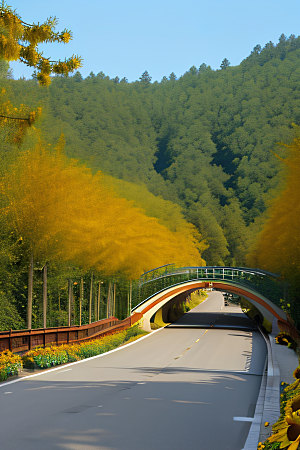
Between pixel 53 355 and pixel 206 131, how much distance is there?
11945 centimetres

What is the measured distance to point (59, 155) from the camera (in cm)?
1752

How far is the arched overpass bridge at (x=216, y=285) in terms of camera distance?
31.4 metres

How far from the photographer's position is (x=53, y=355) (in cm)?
1462

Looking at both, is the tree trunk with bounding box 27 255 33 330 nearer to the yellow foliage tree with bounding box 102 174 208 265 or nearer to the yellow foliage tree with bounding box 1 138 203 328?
the yellow foliage tree with bounding box 1 138 203 328

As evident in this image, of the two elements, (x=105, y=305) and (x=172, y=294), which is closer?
(x=105, y=305)

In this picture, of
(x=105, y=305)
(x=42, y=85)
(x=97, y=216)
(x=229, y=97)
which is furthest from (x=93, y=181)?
(x=229, y=97)

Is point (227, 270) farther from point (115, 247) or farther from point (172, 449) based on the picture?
point (172, 449)

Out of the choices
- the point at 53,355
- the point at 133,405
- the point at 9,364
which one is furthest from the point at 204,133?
the point at 133,405

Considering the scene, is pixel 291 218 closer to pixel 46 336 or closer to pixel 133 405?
pixel 46 336

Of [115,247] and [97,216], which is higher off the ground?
[97,216]

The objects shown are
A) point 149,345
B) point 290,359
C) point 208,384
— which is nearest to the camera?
point 208,384

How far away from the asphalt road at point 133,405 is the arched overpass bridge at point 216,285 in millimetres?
13869

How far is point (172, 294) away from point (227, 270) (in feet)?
15.3

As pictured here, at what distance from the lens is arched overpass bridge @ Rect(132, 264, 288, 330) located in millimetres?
31406
